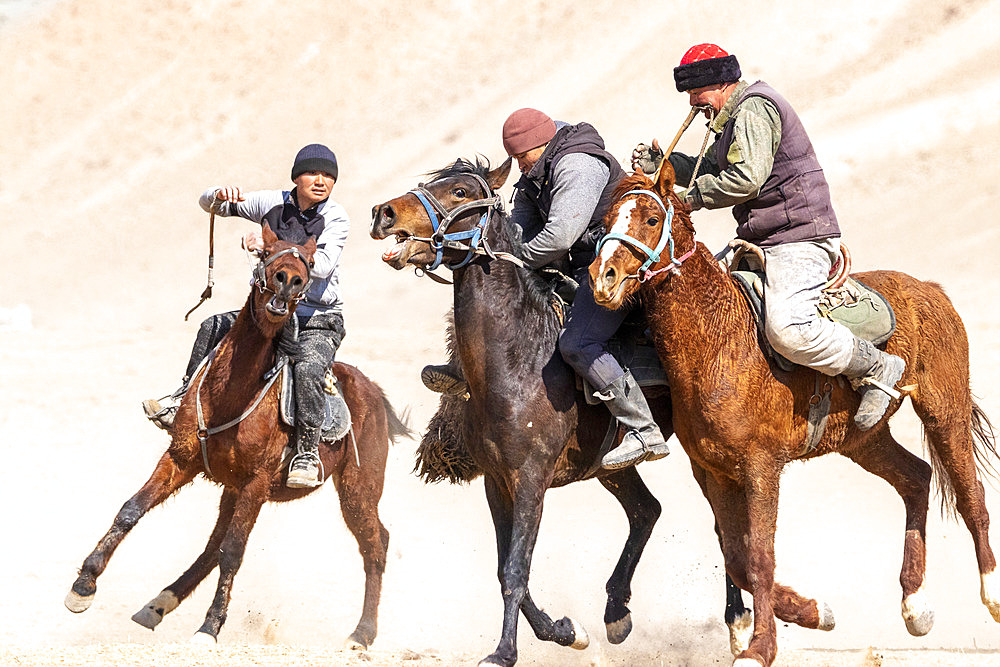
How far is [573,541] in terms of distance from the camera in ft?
42.2

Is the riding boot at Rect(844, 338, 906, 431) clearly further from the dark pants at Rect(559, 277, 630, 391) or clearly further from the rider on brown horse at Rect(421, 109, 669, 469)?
the dark pants at Rect(559, 277, 630, 391)

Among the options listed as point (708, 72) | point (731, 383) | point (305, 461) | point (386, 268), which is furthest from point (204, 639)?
point (386, 268)

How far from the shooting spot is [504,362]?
734 cm

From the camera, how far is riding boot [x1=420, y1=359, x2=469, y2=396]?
7707 mm

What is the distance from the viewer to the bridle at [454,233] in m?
7.21

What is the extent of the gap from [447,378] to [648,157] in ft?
5.95

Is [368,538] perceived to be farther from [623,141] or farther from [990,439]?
[623,141]

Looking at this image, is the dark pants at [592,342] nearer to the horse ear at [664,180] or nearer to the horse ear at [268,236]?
the horse ear at [664,180]

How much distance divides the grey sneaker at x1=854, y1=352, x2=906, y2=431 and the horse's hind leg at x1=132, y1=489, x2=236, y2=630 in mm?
4385

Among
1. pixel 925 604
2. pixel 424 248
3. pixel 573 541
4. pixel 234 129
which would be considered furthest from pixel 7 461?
pixel 234 129

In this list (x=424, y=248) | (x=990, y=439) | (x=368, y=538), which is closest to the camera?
(x=424, y=248)

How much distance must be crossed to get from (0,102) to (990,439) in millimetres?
45589

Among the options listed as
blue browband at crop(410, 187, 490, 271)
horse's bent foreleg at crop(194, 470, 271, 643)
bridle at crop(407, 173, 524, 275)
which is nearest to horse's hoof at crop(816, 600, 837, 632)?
bridle at crop(407, 173, 524, 275)

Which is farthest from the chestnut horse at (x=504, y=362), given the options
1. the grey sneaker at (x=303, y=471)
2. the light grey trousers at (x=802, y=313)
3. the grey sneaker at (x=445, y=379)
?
the grey sneaker at (x=303, y=471)
